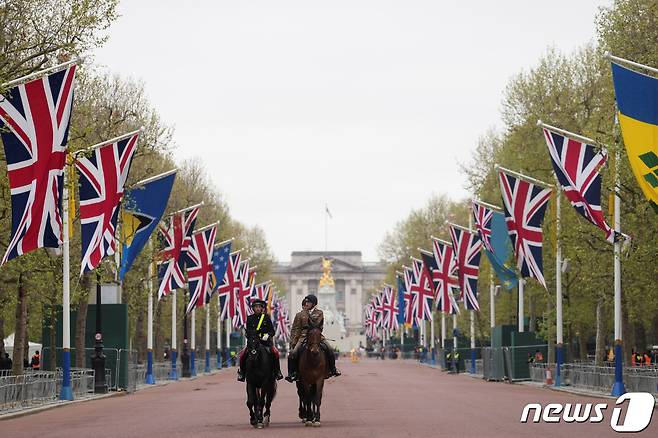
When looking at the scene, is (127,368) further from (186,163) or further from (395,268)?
(395,268)

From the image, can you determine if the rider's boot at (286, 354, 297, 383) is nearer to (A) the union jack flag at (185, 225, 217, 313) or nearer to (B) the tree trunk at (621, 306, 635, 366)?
(B) the tree trunk at (621, 306, 635, 366)

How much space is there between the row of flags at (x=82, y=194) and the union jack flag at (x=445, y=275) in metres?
14.5

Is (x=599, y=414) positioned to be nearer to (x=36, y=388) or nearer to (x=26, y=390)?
(x=26, y=390)

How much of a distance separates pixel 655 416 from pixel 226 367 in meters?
85.6

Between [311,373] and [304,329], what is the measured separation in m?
0.88

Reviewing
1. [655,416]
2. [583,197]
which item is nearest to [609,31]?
[583,197]

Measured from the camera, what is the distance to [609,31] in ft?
174

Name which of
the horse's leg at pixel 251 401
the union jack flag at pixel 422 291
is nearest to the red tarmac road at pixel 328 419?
the horse's leg at pixel 251 401

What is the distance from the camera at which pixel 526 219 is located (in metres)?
49.8

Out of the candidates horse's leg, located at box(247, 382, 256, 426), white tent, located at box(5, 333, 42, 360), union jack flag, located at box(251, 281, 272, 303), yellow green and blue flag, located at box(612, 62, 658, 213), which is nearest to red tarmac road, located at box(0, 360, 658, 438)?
horse's leg, located at box(247, 382, 256, 426)

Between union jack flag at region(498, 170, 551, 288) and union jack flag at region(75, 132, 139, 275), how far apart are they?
592 inches

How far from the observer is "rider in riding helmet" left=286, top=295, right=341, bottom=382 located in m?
27.7

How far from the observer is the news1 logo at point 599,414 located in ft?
87.5

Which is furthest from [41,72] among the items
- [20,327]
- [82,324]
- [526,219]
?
[82,324]
